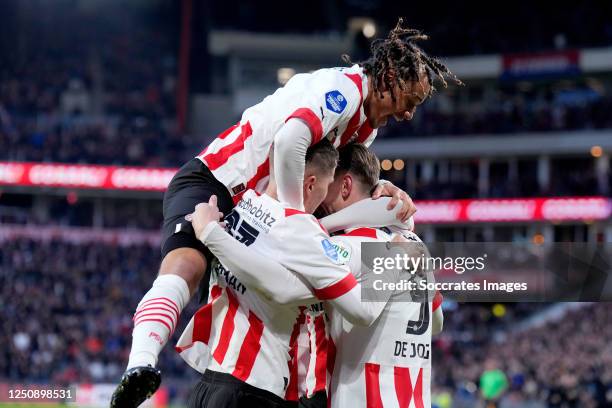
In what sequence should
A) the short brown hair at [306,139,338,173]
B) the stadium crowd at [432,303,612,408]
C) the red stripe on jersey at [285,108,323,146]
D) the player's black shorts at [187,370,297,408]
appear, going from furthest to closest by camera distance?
the stadium crowd at [432,303,612,408], the red stripe on jersey at [285,108,323,146], the short brown hair at [306,139,338,173], the player's black shorts at [187,370,297,408]

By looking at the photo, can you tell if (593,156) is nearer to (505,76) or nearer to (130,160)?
(505,76)

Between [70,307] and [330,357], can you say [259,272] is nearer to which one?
[330,357]

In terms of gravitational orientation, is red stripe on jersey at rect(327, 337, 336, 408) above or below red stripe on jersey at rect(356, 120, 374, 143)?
below

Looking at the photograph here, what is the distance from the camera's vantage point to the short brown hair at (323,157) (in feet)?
15.1

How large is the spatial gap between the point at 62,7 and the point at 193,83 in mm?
7351

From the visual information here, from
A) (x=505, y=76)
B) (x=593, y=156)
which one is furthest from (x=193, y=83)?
(x=593, y=156)

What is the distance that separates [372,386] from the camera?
178 inches

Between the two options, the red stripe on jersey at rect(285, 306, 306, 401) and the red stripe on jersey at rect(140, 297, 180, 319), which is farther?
the red stripe on jersey at rect(285, 306, 306, 401)

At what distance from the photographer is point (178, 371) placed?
25938 millimetres

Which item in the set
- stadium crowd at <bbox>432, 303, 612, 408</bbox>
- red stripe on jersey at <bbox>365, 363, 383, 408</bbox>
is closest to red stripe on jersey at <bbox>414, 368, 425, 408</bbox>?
red stripe on jersey at <bbox>365, 363, 383, 408</bbox>

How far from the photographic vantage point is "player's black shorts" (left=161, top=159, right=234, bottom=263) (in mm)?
4668

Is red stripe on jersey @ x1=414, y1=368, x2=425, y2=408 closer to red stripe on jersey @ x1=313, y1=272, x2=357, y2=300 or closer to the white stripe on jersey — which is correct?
the white stripe on jersey

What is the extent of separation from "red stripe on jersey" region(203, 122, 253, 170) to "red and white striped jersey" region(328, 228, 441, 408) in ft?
2.94

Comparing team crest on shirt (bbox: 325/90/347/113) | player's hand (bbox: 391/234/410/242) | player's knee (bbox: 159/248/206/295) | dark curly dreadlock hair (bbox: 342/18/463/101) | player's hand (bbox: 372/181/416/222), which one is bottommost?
player's knee (bbox: 159/248/206/295)
